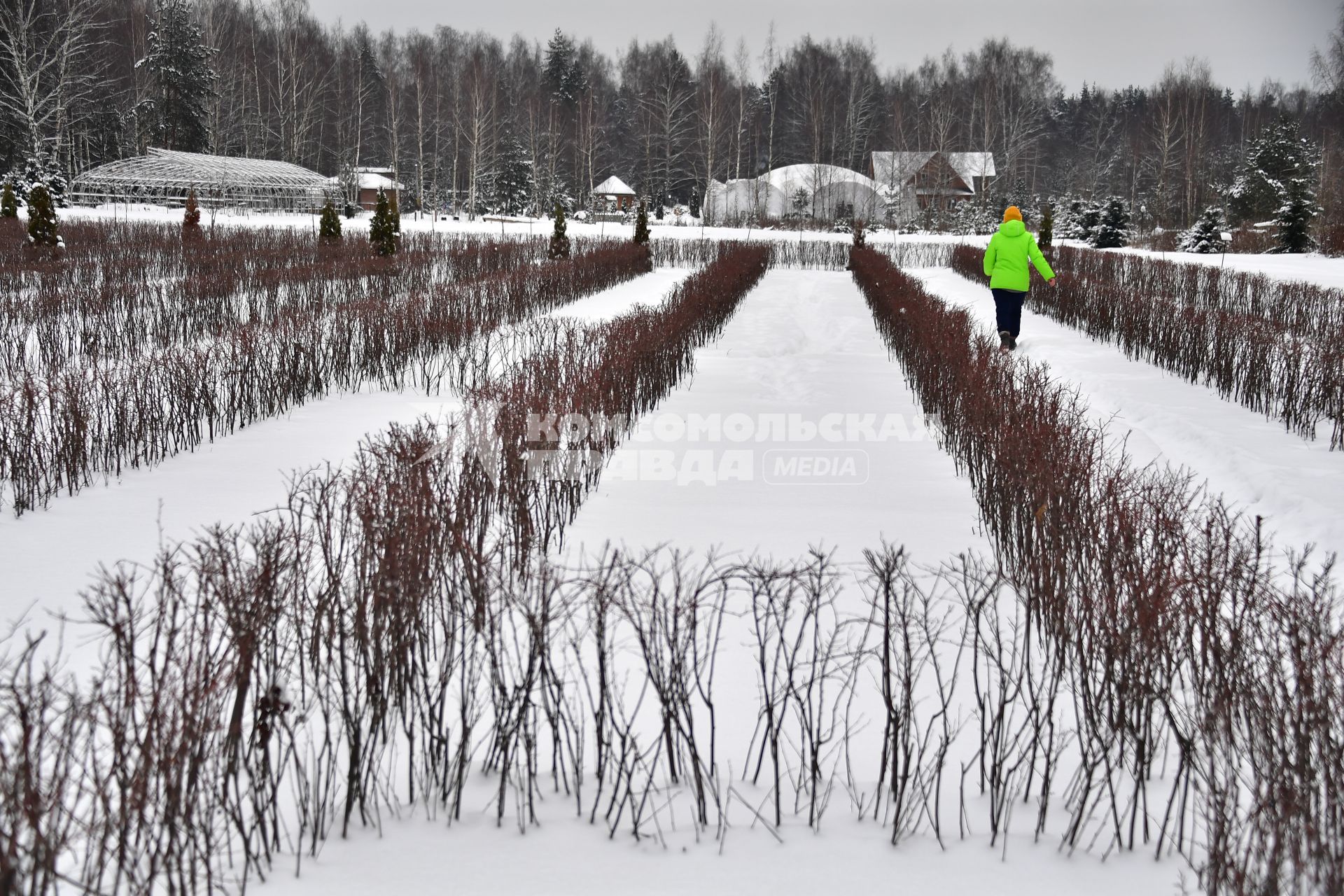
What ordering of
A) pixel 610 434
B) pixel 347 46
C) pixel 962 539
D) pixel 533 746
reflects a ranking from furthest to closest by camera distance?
pixel 347 46, pixel 610 434, pixel 962 539, pixel 533 746

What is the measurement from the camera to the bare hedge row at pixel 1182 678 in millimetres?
1882

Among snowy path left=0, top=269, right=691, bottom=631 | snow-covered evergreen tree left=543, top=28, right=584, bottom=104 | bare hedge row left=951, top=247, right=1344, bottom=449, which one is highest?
snow-covered evergreen tree left=543, top=28, right=584, bottom=104

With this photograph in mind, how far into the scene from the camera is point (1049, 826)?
2352mm

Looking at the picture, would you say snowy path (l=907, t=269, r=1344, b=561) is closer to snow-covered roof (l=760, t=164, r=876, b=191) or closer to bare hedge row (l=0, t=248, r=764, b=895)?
bare hedge row (l=0, t=248, r=764, b=895)

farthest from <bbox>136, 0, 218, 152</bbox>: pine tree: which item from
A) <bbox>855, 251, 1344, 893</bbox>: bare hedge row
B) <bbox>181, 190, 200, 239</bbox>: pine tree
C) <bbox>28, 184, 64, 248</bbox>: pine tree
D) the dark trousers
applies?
<bbox>855, 251, 1344, 893</bbox>: bare hedge row

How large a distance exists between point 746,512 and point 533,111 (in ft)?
136

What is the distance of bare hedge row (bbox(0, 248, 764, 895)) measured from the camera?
1.79 metres

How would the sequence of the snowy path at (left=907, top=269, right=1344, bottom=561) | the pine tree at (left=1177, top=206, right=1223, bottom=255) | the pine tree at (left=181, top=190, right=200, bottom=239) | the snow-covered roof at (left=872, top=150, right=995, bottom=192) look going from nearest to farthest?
1. the snowy path at (left=907, top=269, right=1344, bottom=561)
2. the pine tree at (left=181, top=190, right=200, bottom=239)
3. the pine tree at (left=1177, top=206, right=1223, bottom=255)
4. the snow-covered roof at (left=872, top=150, right=995, bottom=192)

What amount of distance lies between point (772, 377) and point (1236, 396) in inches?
161

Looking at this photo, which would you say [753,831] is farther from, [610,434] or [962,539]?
[610,434]

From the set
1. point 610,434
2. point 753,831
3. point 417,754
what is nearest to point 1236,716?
point 753,831

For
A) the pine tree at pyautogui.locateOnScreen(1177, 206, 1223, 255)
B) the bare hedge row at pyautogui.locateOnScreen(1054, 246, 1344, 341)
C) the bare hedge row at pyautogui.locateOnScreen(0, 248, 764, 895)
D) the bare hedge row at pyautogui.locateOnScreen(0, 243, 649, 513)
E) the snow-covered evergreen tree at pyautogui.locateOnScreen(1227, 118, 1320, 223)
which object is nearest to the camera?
the bare hedge row at pyautogui.locateOnScreen(0, 248, 764, 895)

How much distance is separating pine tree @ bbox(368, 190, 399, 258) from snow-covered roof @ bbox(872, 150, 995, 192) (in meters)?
28.7

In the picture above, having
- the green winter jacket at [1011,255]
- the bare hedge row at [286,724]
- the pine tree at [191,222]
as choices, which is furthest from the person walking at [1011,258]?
the pine tree at [191,222]
